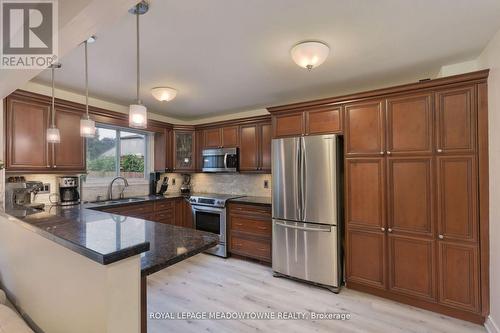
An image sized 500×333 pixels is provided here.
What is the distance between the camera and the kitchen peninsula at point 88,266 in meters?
0.87

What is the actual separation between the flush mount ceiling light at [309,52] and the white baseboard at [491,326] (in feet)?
8.74

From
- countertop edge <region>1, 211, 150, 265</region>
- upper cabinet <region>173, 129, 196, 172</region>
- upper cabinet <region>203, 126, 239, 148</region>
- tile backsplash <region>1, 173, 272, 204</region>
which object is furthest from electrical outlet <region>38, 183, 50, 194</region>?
countertop edge <region>1, 211, 150, 265</region>

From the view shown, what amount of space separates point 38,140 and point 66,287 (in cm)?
251

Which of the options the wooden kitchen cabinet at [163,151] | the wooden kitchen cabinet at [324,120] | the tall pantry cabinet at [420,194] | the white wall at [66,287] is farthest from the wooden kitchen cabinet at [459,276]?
the wooden kitchen cabinet at [163,151]

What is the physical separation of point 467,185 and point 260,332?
2290 millimetres

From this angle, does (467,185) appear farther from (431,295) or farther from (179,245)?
(179,245)

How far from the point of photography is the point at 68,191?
10.3ft

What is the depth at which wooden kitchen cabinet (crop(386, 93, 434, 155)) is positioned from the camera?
7.68ft

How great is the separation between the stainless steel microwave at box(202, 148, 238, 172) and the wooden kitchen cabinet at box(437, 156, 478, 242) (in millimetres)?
2728

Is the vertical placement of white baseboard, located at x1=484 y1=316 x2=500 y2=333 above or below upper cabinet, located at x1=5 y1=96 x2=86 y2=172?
below

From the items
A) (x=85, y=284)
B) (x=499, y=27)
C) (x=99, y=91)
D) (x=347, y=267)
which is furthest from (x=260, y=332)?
(x=99, y=91)

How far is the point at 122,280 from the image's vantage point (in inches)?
34.6

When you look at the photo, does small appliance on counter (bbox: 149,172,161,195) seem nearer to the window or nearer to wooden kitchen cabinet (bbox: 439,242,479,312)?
the window

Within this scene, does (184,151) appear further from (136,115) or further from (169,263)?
(169,263)
